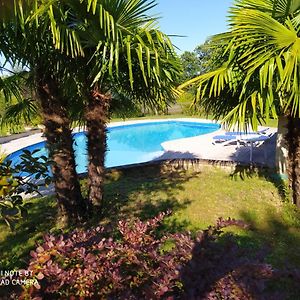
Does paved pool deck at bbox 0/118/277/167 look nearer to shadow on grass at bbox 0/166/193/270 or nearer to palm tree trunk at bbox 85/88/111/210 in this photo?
shadow on grass at bbox 0/166/193/270

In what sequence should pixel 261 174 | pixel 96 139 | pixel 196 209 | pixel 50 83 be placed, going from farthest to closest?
pixel 261 174 → pixel 196 209 → pixel 96 139 → pixel 50 83

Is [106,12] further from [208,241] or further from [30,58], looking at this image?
[208,241]

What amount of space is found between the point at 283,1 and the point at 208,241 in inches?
171

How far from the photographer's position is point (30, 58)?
4.96 metres

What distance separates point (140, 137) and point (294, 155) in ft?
58.1

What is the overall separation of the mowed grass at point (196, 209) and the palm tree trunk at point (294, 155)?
0.47m

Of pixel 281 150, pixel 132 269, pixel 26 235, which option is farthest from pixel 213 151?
pixel 132 269

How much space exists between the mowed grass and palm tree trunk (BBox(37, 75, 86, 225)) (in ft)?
1.44

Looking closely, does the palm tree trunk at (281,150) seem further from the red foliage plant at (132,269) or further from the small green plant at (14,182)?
the small green plant at (14,182)

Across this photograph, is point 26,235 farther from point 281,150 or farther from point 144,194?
point 281,150

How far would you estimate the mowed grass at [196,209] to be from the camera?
5691 millimetres

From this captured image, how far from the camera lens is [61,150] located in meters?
5.47

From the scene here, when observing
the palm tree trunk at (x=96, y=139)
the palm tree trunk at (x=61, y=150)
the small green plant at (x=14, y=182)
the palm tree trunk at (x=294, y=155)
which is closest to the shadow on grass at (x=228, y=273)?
the small green plant at (x=14, y=182)

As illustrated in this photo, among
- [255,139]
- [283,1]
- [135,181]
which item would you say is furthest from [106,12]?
[255,139]
